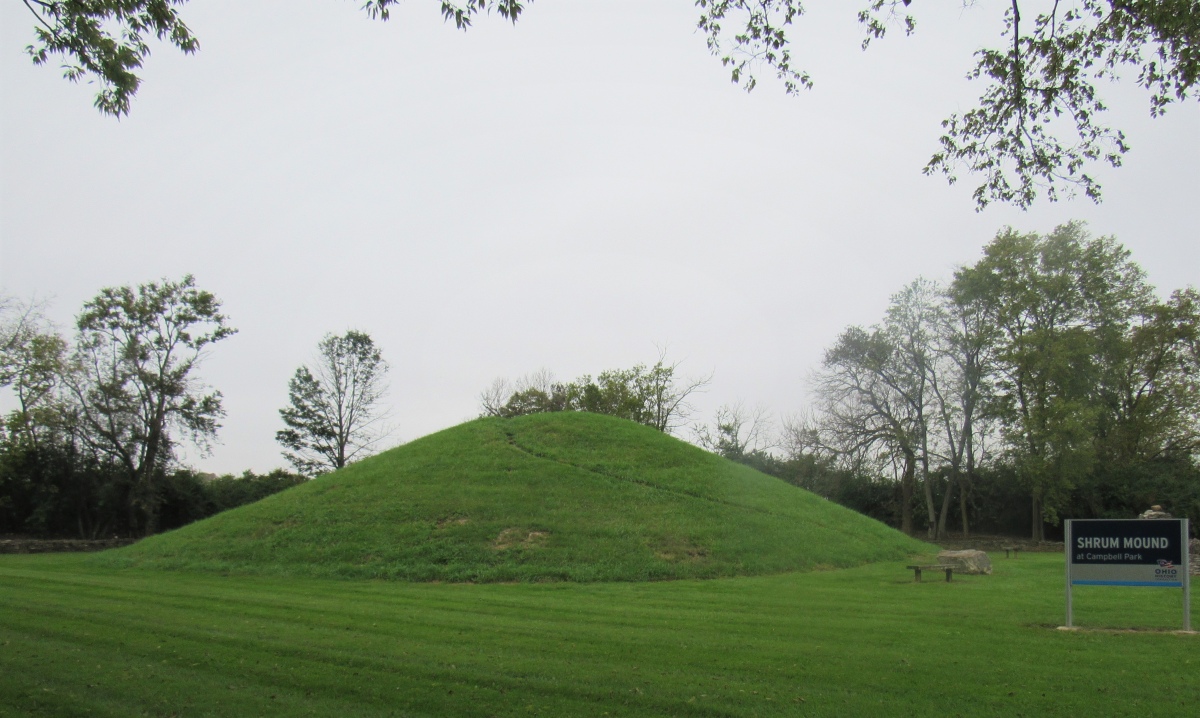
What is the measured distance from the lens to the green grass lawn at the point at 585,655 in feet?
22.9

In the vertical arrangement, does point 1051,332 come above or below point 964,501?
above

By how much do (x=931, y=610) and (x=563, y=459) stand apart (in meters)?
18.2

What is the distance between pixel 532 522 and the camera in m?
23.1

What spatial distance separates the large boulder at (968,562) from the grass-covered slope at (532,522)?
330 cm

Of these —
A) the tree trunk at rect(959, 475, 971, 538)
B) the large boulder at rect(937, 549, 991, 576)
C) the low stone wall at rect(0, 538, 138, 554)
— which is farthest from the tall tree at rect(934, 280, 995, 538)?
the low stone wall at rect(0, 538, 138, 554)

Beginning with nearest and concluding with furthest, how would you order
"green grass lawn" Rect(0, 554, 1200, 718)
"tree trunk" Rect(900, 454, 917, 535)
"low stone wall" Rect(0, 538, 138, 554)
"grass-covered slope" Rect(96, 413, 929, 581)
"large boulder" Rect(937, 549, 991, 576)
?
"green grass lawn" Rect(0, 554, 1200, 718), "grass-covered slope" Rect(96, 413, 929, 581), "large boulder" Rect(937, 549, 991, 576), "low stone wall" Rect(0, 538, 138, 554), "tree trunk" Rect(900, 454, 917, 535)

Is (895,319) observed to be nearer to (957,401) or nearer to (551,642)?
(957,401)

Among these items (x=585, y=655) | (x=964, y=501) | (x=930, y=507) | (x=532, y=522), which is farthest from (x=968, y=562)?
(x=964, y=501)

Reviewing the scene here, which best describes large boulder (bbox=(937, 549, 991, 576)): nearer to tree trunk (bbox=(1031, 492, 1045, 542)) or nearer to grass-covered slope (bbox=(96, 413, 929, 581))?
grass-covered slope (bbox=(96, 413, 929, 581))

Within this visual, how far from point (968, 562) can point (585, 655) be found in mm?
15972

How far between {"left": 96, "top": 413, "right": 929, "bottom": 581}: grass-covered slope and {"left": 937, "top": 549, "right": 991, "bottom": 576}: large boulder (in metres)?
3.30

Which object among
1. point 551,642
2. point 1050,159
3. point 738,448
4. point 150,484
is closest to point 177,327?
point 150,484

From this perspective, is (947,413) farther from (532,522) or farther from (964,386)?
(532,522)

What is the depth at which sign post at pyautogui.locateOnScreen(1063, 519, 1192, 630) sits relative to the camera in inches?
440
